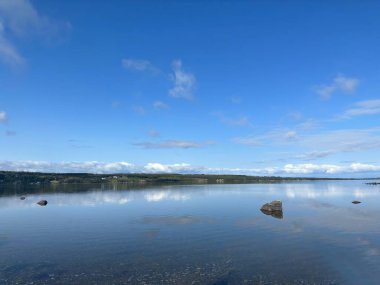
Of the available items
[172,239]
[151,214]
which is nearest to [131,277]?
[172,239]

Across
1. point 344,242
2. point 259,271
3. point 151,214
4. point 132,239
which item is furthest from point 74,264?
point 151,214

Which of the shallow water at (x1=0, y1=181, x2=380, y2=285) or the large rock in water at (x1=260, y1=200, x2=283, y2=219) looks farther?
the large rock in water at (x1=260, y1=200, x2=283, y2=219)

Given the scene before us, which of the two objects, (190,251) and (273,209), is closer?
(190,251)

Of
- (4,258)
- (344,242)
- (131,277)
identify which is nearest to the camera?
(131,277)

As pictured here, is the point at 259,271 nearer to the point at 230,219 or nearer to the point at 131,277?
the point at 131,277

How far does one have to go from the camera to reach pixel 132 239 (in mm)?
42156

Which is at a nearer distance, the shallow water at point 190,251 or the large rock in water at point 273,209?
the shallow water at point 190,251

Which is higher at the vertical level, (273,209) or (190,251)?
(273,209)

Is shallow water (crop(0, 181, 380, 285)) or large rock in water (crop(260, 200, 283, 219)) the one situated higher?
large rock in water (crop(260, 200, 283, 219))

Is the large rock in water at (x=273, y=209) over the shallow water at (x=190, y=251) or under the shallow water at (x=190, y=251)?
over

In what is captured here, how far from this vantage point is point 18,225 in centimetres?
5403

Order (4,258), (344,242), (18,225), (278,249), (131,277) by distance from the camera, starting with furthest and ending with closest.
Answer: (18,225) → (344,242) → (278,249) → (4,258) → (131,277)

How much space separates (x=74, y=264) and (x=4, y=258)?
8.16 meters

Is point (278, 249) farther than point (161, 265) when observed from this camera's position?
Yes
